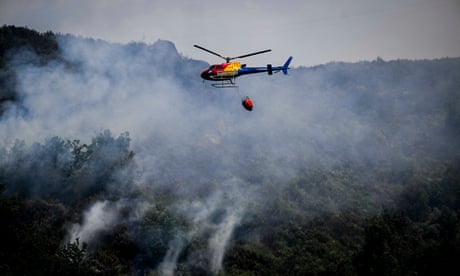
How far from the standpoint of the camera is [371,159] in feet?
197

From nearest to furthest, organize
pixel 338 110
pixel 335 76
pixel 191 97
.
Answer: pixel 191 97 < pixel 338 110 < pixel 335 76

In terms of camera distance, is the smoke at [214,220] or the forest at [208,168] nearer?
the forest at [208,168]

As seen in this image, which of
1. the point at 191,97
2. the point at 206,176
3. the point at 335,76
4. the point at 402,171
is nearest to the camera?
the point at 206,176

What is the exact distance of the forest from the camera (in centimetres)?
3356

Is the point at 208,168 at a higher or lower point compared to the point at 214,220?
higher

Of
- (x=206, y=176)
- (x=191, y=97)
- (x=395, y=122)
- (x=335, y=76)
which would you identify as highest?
(x=335, y=76)

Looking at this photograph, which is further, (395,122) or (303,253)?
(395,122)

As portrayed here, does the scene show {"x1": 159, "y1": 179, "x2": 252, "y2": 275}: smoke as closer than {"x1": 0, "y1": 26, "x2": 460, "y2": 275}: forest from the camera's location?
No

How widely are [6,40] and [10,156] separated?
29.7 metres

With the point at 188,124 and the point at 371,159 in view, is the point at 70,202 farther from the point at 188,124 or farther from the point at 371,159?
the point at 371,159

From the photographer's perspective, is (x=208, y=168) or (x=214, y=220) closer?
(x=214, y=220)

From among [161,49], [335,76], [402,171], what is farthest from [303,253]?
[335,76]

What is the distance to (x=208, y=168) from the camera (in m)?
52.8

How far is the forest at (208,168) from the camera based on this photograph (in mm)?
33562
